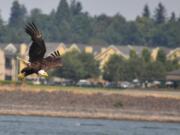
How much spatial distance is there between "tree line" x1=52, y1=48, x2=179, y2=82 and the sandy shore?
4110 centimetres

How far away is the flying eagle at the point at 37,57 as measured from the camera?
26.8 metres

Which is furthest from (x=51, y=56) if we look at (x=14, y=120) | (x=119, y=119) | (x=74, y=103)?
(x=74, y=103)

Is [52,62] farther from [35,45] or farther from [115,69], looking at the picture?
[115,69]

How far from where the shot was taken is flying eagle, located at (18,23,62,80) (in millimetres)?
26812

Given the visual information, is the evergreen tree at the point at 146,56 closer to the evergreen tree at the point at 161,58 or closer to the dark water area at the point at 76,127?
the evergreen tree at the point at 161,58

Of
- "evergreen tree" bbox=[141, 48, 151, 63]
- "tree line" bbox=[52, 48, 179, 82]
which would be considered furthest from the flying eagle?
"evergreen tree" bbox=[141, 48, 151, 63]

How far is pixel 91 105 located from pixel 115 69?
47322 millimetres

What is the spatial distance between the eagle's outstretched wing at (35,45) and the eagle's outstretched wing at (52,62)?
0.59 feet

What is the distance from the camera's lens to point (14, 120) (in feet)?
180

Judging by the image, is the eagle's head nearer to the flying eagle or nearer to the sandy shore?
the flying eagle

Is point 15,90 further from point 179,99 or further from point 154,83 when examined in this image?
point 154,83

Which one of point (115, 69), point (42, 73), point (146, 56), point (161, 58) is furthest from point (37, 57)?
point (146, 56)

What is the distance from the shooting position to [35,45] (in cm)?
2753

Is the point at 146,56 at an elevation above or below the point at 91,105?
above
